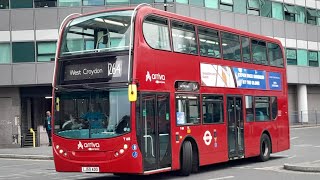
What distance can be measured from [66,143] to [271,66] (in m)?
9.40

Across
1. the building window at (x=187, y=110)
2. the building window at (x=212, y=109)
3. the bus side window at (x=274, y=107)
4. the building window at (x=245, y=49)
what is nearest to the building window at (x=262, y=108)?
the bus side window at (x=274, y=107)

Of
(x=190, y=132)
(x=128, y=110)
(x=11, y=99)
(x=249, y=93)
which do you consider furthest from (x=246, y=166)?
(x=11, y=99)

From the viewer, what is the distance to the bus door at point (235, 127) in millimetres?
16672

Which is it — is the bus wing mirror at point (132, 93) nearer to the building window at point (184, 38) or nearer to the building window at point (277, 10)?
the building window at point (184, 38)

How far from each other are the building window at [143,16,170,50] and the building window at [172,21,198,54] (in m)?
0.38

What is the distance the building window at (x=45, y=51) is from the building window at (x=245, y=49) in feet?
68.0

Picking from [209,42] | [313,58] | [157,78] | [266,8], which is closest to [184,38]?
[209,42]

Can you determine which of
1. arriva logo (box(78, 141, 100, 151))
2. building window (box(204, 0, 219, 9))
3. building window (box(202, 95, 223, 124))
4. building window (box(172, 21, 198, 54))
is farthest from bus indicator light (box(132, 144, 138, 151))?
building window (box(204, 0, 219, 9))

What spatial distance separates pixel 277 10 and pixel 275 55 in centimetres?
2780

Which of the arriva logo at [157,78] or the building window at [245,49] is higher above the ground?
the building window at [245,49]

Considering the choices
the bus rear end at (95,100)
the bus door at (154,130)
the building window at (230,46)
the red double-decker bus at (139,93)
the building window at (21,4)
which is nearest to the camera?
the bus rear end at (95,100)

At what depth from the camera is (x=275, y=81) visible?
1970 cm

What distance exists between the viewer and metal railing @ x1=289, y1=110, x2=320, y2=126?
4891cm

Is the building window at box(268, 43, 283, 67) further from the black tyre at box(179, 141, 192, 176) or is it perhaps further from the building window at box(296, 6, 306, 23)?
the building window at box(296, 6, 306, 23)
